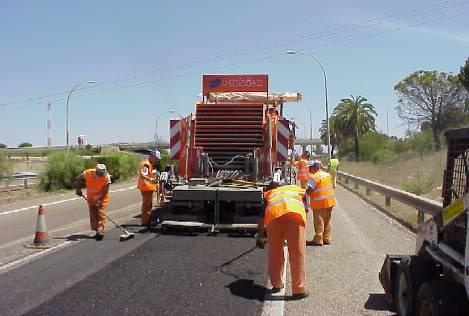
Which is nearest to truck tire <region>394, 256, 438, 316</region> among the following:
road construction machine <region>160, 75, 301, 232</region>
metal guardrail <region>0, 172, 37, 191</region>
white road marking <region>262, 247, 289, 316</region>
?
white road marking <region>262, 247, 289, 316</region>

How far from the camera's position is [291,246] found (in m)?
6.72

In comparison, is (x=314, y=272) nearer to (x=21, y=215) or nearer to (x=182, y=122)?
(x=182, y=122)

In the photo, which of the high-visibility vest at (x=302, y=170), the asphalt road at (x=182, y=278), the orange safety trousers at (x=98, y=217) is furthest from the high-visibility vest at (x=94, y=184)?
the high-visibility vest at (x=302, y=170)

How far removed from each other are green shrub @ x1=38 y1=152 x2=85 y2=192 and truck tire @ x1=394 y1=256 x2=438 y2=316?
24.8m

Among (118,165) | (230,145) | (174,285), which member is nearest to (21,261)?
(174,285)

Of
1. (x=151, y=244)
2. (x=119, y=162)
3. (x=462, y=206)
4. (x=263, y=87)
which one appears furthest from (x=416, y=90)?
(x=462, y=206)

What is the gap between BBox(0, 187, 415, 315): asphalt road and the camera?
6.12 meters

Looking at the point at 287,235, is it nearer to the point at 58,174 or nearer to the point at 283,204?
the point at 283,204

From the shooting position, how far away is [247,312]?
5953mm

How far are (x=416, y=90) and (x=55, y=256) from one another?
54455 mm

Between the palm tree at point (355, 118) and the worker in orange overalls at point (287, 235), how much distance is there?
202 feet

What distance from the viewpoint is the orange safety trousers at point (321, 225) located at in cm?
1033

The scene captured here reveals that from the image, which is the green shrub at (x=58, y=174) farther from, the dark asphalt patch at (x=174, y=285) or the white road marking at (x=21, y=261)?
the dark asphalt patch at (x=174, y=285)

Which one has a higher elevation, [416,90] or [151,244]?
[416,90]
